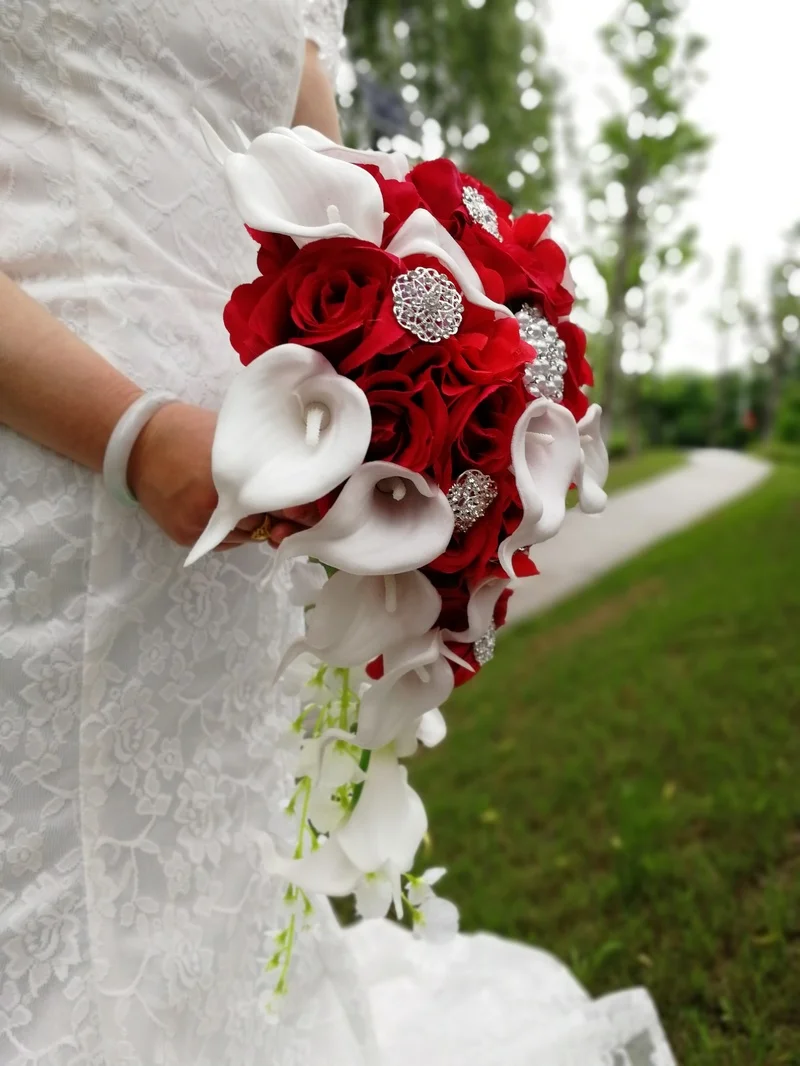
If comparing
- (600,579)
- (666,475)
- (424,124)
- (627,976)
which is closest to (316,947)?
(627,976)

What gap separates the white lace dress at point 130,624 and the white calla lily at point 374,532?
→ 360 mm

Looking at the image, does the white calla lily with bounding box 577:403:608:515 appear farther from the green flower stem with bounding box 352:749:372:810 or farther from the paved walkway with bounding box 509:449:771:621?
the paved walkway with bounding box 509:449:771:621

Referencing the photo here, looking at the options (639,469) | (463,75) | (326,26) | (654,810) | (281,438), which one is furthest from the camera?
(639,469)

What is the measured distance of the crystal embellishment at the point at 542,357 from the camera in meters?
0.92

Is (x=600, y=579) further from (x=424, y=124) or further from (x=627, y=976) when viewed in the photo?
(x=627, y=976)

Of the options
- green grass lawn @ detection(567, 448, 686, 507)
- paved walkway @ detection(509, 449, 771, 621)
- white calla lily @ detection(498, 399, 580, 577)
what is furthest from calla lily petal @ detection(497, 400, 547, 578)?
green grass lawn @ detection(567, 448, 686, 507)

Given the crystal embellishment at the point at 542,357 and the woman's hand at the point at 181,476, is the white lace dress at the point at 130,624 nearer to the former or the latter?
the woman's hand at the point at 181,476

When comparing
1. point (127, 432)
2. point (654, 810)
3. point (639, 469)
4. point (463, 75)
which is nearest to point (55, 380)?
point (127, 432)

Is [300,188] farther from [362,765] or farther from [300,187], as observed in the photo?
[362,765]

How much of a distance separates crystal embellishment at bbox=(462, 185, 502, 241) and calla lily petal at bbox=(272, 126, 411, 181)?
73 mm

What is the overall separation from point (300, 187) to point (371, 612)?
1.37 feet

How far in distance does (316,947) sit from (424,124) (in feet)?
26.4

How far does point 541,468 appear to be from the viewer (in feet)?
2.84

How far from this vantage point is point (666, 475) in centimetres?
1591
